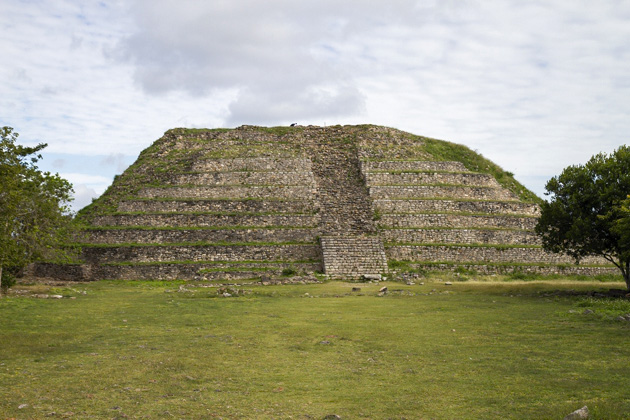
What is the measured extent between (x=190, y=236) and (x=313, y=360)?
31.4 m

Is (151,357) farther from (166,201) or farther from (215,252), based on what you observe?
(166,201)

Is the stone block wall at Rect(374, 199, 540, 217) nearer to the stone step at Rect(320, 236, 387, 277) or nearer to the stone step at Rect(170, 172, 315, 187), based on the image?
the stone step at Rect(320, 236, 387, 277)

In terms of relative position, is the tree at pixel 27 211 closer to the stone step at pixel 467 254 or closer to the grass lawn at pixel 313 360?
the grass lawn at pixel 313 360

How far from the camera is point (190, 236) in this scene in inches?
1703

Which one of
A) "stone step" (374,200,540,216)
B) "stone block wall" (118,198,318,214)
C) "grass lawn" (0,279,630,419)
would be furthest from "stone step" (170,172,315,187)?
"grass lawn" (0,279,630,419)

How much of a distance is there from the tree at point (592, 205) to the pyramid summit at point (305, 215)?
11247 millimetres

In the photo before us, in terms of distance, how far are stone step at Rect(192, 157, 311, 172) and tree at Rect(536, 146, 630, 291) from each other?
86.3 ft

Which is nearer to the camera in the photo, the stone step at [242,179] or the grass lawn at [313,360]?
the grass lawn at [313,360]

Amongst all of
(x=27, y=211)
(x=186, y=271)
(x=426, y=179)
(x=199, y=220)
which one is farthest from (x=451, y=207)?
(x=27, y=211)

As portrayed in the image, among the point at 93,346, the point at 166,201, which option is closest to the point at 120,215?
the point at 166,201

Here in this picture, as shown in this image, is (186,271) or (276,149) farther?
(276,149)

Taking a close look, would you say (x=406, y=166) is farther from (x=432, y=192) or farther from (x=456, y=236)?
(x=456, y=236)

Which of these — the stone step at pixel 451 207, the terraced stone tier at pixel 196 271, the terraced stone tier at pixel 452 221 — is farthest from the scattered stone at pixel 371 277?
the stone step at pixel 451 207

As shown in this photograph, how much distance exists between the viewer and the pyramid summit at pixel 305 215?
1631 inches
